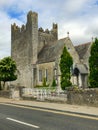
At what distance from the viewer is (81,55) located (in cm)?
5091

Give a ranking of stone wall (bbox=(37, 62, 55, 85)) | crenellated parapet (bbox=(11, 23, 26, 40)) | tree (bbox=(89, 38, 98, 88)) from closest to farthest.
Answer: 1. tree (bbox=(89, 38, 98, 88))
2. stone wall (bbox=(37, 62, 55, 85))
3. crenellated parapet (bbox=(11, 23, 26, 40))

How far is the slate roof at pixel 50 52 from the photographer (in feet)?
162

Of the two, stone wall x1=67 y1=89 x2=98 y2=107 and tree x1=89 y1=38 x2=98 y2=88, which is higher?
tree x1=89 y1=38 x2=98 y2=88

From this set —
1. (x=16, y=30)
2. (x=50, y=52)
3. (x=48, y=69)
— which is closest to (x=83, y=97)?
(x=48, y=69)

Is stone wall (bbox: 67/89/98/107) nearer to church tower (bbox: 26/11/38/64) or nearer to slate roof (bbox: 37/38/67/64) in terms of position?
slate roof (bbox: 37/38/67/64)

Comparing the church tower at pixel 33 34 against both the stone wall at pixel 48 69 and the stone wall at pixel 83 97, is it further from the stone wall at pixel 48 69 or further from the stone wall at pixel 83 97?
the stone wall at pixel 83 97

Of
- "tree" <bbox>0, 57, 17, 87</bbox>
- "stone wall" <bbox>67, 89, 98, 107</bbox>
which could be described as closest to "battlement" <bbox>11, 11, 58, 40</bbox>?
"tree" <bbox>0, 57, 17, 87</bbox>

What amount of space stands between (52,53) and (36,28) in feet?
22.4

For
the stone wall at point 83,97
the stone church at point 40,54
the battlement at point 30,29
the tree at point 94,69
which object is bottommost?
the stone wall at point 83,97

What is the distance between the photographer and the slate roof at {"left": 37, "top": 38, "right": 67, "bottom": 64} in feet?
162

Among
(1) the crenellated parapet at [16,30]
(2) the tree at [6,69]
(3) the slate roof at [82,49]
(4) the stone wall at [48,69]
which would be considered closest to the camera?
(2) the tree at [6,69]

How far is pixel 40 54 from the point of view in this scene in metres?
53.7

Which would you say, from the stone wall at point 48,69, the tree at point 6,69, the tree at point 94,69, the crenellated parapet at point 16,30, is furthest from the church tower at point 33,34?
the tree at point 94,69

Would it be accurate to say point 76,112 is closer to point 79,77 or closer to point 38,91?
point 38,91
